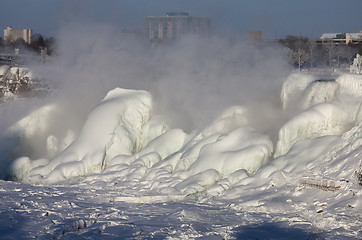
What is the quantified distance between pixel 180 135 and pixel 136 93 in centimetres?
384

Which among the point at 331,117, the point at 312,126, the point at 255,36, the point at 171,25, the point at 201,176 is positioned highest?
the point at 171,25

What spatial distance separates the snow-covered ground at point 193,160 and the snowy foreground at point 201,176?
0.04 meters

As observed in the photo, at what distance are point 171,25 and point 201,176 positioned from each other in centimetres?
1961

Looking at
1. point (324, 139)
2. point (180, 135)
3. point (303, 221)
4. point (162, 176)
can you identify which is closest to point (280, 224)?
point (303, 221)

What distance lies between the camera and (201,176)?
14070mm

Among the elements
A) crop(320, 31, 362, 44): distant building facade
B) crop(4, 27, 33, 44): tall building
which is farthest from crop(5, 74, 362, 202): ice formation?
crop(4, 27, 33, 44): tall building

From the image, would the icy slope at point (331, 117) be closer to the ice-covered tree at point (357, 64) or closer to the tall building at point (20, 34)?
the ice-covered tree at point (357, 64)

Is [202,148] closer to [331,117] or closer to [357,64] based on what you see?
[331,117]

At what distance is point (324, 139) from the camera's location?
539 inches

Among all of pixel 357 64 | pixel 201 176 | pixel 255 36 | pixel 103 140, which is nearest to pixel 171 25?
pixel 255 36

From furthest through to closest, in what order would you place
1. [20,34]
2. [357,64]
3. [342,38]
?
[20,34] → [342,38] → [357,64]

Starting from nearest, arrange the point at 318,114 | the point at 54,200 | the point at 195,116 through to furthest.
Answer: the point at 54,200
the point at 318,114
the point at 195,116

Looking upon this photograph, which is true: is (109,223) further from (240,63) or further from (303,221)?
(240,63)

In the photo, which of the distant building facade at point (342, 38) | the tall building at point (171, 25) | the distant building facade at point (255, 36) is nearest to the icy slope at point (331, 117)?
the distant building facade at point (255, 36)
